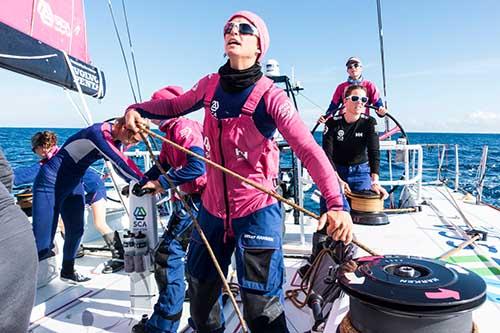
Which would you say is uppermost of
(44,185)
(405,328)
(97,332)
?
(44,185)

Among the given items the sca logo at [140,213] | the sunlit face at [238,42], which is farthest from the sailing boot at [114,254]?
the sunlit face at [238,42]

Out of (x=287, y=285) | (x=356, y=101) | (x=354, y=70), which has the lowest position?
(x=287, y=285)

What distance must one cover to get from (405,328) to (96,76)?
3.41 meters

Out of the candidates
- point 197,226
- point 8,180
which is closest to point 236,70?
point 197,226

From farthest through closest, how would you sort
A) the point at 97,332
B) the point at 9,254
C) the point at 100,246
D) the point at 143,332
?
the point at 100,246 → the point at 97,332 → the point at 143,332 → the point at 9,254

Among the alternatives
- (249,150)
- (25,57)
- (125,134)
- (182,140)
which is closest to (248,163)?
(249,150)

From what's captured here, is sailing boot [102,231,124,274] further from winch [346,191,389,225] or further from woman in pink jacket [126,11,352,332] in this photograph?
winch [346,191,389,225]

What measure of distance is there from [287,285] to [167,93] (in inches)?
77.2

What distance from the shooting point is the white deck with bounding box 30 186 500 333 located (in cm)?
279

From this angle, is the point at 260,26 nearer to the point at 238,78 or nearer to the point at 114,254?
the point at 238,78

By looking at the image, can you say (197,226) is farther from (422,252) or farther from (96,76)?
(96,76)

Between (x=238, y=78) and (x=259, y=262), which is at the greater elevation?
(x=238, y=78)

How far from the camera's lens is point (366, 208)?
3.56m

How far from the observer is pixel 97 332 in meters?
2.78
